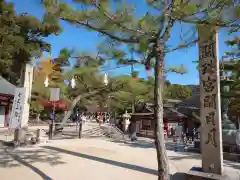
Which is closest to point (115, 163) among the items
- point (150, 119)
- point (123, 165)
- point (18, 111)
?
point (123, 165)

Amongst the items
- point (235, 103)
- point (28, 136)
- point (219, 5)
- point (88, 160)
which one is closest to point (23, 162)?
point (88, 160)

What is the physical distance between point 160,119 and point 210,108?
2.30 metres

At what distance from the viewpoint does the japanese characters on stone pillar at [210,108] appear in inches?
205

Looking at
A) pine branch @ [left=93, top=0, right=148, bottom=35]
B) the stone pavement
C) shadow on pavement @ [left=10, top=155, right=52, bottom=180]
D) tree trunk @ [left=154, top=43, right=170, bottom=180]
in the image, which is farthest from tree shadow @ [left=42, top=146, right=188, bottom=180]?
pine branch @ [left=93, top=0, right=148, bottom=35]

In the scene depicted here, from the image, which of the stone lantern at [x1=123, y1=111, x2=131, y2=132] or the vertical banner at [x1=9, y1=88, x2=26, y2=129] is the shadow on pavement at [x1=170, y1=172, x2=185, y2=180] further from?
the stone lantern at [x1=123, y1=111, x2=131, y2=132]

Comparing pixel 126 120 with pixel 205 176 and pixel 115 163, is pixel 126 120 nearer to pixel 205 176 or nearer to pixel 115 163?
pixel 115 163

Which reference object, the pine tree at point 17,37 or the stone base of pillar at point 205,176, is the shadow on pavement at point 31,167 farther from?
the pine tree at point 17,37

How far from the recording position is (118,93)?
19938mm

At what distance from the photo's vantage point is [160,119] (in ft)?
12.4

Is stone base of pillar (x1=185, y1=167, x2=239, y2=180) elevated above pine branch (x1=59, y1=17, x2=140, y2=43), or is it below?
below

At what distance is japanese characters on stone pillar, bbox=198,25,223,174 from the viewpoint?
521cm

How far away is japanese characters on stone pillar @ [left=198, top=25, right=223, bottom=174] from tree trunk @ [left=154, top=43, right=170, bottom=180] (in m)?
1.79

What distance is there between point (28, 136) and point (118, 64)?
7958mm

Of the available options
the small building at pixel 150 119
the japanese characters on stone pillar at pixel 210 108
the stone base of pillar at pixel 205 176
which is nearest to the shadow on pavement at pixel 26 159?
the stone base of pillar at pixel 205 176
